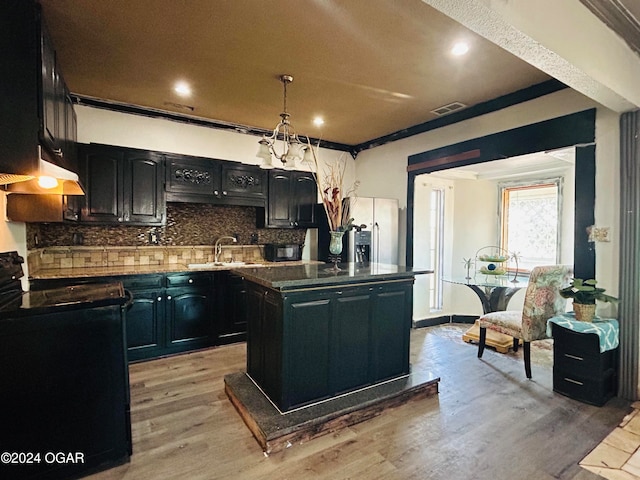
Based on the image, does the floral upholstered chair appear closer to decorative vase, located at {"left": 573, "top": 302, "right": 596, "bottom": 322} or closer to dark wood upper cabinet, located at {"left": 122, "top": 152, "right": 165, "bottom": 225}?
decorative vase, located at {"left": 573, "top": 302, "right": 596, "bottom": 322}

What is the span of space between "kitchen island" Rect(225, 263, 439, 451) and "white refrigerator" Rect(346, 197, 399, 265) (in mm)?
1620

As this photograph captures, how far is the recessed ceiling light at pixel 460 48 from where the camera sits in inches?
98.3

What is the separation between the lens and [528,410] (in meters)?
2.65

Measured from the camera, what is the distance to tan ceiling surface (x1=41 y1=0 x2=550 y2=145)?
2.18 meters

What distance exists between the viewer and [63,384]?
1.82 meters

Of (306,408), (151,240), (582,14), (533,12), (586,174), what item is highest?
(582,14)

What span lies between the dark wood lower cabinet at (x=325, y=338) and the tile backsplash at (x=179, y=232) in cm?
204

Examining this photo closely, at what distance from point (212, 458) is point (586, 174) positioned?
3692 millimetres

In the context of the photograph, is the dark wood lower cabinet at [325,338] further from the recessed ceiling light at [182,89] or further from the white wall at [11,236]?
the recessed ceiling light at [182,89]

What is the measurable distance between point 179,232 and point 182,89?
5.73ft

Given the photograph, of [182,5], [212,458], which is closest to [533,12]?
[182,5]

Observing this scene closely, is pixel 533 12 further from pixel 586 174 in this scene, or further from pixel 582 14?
pixel 586 174

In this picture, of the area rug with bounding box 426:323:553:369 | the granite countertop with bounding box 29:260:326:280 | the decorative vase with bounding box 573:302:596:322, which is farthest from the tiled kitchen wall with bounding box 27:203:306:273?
the decorative vase with bounding box 573:302:596:322

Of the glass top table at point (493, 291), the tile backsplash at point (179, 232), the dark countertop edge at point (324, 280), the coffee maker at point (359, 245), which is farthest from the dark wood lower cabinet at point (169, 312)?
the glass top table at point (493, 291)
